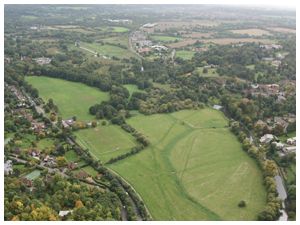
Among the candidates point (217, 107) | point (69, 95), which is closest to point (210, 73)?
point (217, 107)

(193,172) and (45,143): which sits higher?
(45,143)

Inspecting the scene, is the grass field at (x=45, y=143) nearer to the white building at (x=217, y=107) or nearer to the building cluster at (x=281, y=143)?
the building cluster at (x=281, y=143)

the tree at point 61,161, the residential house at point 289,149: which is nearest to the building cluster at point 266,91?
the residential house at point 289,149

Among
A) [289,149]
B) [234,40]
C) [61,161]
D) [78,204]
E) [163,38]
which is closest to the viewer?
[78,204]

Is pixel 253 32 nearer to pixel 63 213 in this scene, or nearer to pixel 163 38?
pixel 163 38

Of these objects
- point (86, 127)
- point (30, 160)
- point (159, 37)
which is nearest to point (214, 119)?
point (86, 127)

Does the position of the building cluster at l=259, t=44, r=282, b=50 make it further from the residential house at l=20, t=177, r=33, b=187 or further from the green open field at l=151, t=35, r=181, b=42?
the residential house at l=20, t=177, r=33, b=187

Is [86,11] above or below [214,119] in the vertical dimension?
above

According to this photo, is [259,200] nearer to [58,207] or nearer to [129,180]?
[129,180]
